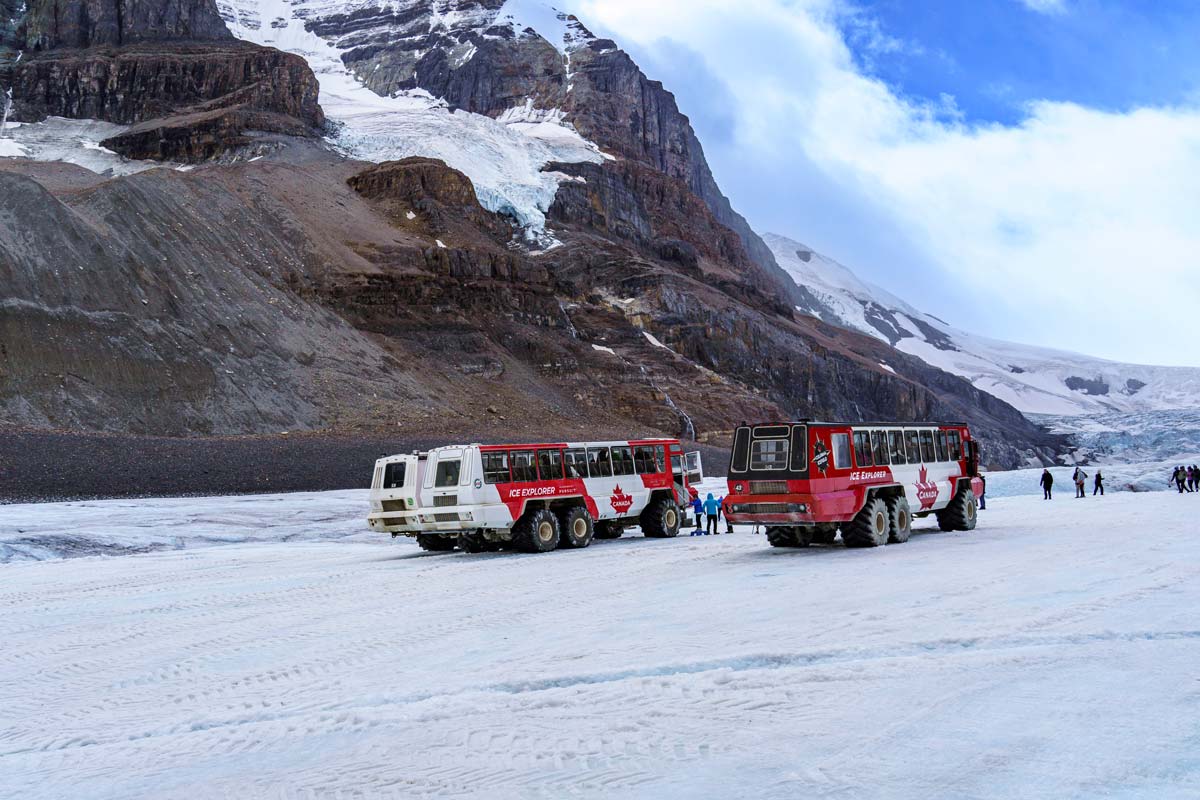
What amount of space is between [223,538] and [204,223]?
48631 millimetres

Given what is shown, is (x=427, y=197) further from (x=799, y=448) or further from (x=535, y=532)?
(x=799, y=448)

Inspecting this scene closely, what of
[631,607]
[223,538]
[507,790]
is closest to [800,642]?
[631,607]

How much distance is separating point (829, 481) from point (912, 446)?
157 inches

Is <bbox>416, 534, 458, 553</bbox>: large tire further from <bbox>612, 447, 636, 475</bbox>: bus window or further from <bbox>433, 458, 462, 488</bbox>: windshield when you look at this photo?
<bbox>612, 447, 636, 475</bbox>: bus window

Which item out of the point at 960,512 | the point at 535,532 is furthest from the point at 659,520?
the point at 960,512

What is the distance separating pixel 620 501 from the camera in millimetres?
24547

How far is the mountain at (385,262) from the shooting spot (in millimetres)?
54062

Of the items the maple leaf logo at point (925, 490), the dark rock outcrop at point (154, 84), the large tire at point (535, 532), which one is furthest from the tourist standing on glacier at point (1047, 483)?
the dark rock outcrop at point (154, 84)

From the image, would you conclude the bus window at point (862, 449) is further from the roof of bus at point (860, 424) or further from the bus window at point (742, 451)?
the bus window at point (742, 451)

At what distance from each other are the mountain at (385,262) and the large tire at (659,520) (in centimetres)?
3203

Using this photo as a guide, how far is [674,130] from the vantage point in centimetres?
17262

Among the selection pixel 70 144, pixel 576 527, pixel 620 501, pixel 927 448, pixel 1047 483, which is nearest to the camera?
pixel 927 448

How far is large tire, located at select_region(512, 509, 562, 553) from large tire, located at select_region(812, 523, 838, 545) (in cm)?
578

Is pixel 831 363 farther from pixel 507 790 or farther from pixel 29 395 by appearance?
pixel 507 790
